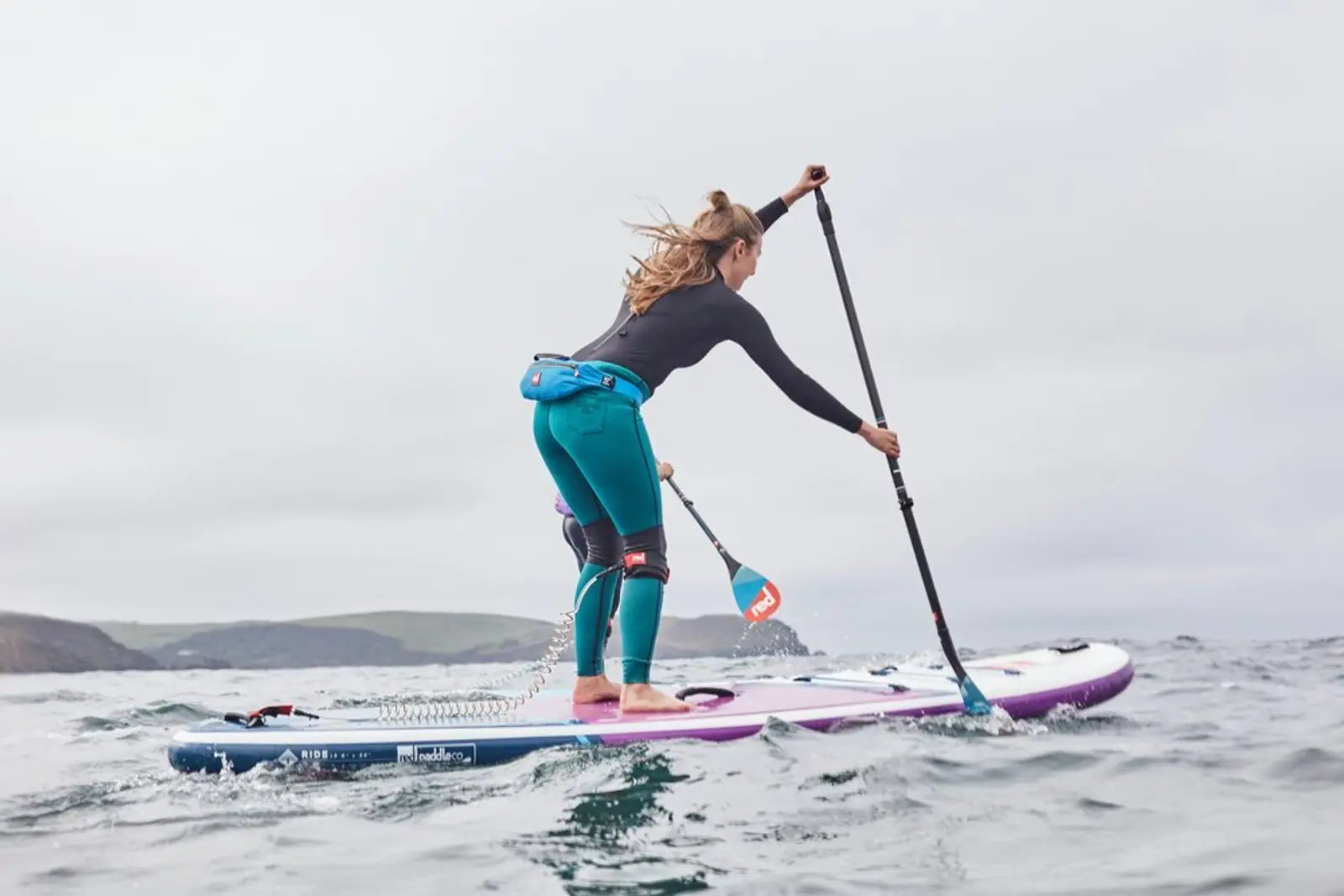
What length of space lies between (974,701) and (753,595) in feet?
5.38

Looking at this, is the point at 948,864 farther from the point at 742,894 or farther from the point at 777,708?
the point at 777,708

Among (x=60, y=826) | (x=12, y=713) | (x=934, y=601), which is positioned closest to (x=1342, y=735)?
(x=934, y=601)

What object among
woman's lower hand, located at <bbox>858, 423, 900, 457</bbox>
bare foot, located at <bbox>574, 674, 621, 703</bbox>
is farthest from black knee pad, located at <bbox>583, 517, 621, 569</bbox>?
woman's lower hand, located at <bbox>858, 423, 900, 457</bbox>

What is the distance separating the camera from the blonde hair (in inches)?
212

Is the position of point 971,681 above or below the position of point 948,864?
above

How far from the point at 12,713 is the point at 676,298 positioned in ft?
25.5

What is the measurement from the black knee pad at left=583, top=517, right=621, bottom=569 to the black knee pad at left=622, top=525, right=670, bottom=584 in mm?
317

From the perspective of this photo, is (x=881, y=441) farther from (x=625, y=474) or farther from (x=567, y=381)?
(x=567, y=381)

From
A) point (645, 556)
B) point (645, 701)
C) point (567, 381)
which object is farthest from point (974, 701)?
point (567, 381)

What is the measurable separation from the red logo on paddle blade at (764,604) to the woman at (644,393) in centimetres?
137

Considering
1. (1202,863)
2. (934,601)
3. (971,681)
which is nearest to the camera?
(1202,863)

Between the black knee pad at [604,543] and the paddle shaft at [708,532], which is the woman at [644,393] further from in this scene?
the paddle shaft at [708,532]

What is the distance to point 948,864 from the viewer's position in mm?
3049

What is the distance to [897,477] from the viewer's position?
5.93m
